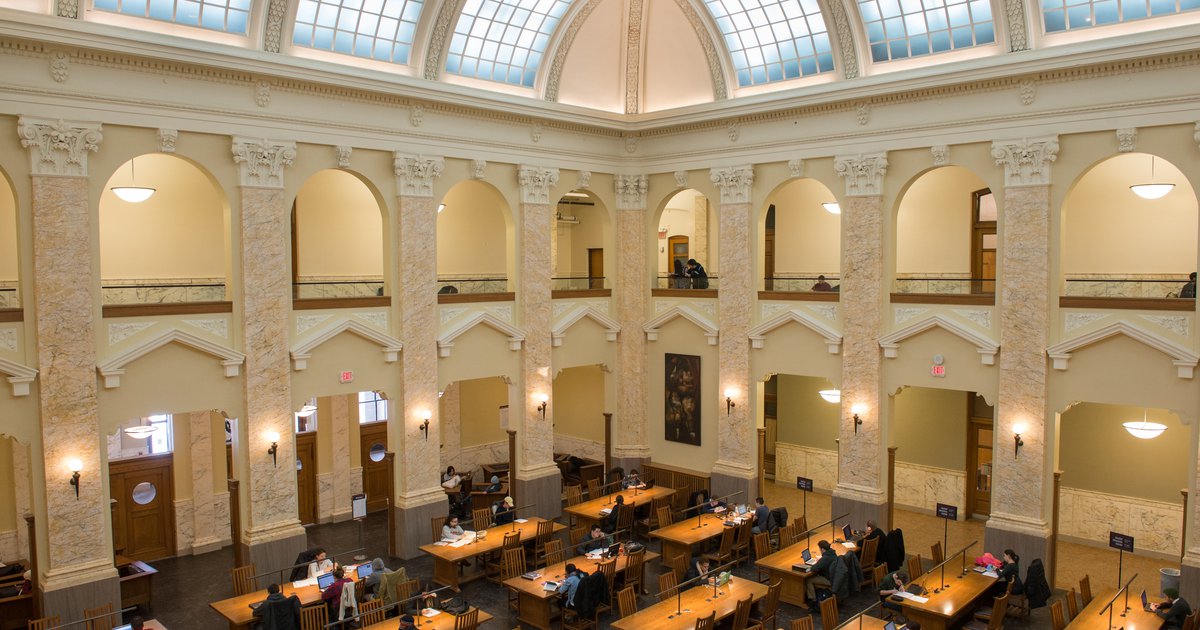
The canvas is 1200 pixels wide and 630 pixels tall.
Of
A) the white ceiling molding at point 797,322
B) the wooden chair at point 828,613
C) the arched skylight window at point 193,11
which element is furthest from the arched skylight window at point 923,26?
the arched skylight window at point 193,11

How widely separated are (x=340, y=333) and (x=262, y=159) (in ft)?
12.3

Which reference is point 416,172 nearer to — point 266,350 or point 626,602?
point 266,350

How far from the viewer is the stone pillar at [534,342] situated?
65.3 ft

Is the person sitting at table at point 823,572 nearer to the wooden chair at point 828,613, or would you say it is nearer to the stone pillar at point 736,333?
the wooden chair at point 828,613

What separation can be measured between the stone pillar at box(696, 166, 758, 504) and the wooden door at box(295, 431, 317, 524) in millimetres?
9983

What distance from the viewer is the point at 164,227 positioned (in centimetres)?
1752

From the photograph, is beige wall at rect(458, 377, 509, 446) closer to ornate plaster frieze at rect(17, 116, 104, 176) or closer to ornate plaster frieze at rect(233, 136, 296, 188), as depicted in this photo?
ornate plaster frieze at rect(233, 136, 296, 188)

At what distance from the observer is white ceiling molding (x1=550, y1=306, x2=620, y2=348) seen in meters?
20.7

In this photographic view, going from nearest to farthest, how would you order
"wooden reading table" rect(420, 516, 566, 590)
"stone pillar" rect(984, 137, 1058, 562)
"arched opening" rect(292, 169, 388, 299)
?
1. "stone pillar" rect(984, 137, 1058, 562)
2. "wooden reading table" rect(420, 516, 566, 590)
3. "arched opening" rect(292, 169, 388, 299)

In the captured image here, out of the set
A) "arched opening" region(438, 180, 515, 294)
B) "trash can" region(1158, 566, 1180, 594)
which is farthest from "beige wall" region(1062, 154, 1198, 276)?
"arched opening" region(438, 180, 515, 294)

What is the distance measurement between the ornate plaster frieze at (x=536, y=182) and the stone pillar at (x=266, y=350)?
5523 mm

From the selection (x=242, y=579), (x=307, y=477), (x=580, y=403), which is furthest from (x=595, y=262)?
(x=242, y=579)

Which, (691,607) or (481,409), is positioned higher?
(481,409)

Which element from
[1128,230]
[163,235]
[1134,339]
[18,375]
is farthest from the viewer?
[1128,230]
